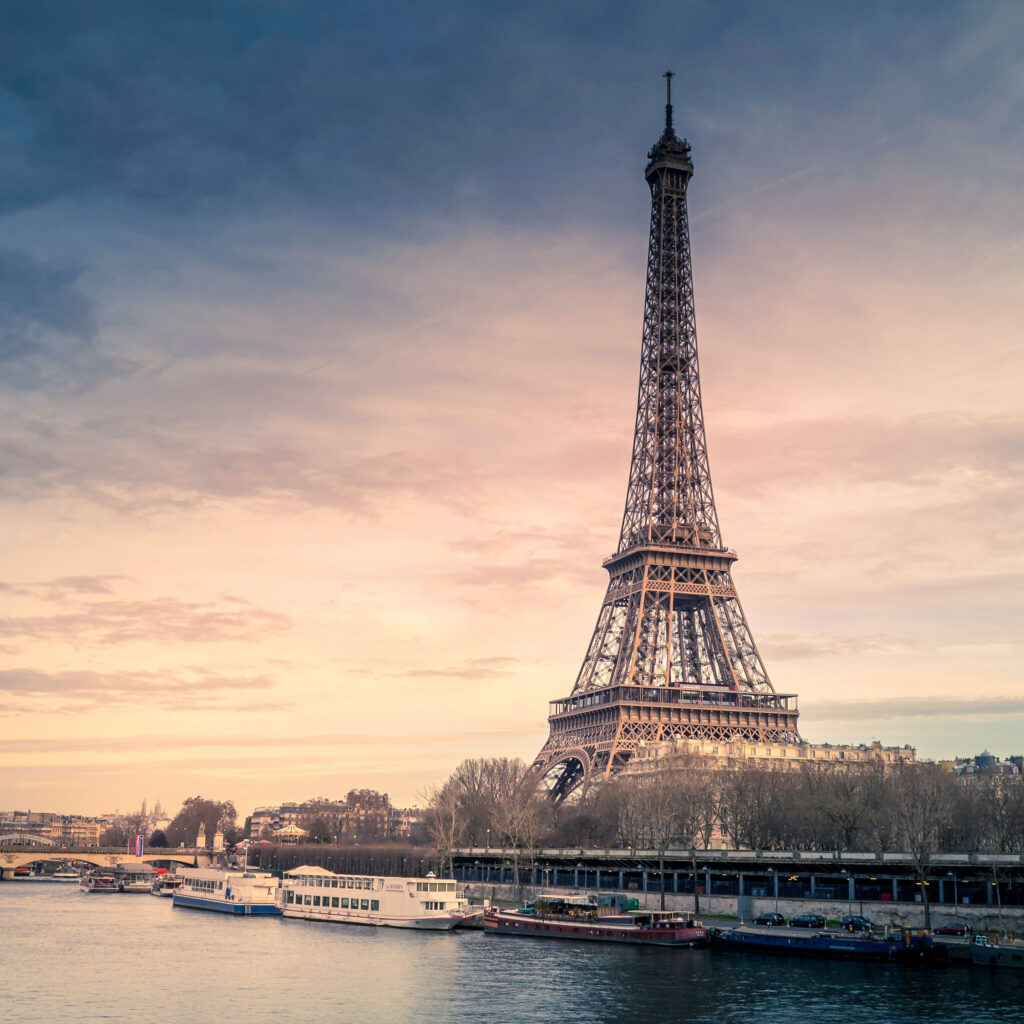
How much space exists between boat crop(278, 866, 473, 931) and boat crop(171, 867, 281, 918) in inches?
73.3

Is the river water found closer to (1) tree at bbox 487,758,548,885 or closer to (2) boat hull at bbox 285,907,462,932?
(2) boat hull at bbox 285,907,462,932

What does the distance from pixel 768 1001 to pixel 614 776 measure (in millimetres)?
90112

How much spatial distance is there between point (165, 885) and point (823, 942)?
12692 centimetres

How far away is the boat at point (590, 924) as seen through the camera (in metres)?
89.7

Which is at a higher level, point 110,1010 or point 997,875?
point 997,875

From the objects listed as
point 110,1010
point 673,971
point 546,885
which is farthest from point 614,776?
point 110,1010

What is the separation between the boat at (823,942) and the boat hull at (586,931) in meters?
2.31

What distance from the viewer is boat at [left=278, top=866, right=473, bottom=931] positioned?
10594 cm

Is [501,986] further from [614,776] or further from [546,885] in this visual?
[614,776]

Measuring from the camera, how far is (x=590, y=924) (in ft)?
313

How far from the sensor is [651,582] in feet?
531

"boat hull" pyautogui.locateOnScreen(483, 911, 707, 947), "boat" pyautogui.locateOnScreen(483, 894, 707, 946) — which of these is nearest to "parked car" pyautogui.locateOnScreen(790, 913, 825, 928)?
"boat" pyautogui.locateOnScreen(483, 894, 707, 946)

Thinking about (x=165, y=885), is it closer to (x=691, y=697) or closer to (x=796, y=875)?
(x=691, y=697)

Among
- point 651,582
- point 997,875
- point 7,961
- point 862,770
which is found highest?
point 651,582
